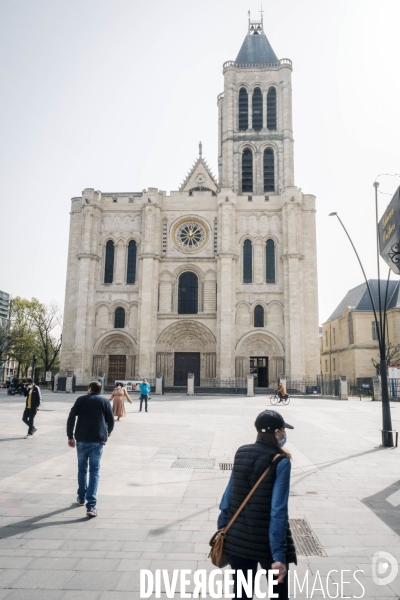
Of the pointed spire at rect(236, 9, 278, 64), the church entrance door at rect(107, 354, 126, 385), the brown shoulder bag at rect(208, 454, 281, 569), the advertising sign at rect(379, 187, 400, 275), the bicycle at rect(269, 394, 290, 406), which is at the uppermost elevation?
the pointed spire at rect(236, 9, 278, 64)

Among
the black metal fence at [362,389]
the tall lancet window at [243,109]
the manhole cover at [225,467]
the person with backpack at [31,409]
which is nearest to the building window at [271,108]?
the tall lancet window at [243,109]

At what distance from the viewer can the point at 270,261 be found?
38.8 metres

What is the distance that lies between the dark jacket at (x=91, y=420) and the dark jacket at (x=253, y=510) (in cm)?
329

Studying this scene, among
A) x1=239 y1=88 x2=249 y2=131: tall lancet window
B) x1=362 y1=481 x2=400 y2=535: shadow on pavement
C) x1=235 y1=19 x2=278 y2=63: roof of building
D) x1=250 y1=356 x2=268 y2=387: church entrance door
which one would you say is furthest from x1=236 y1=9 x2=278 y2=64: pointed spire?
x1=362 y1=481 x2=400 y2=535: shadow on pavement

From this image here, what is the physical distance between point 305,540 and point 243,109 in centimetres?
4444

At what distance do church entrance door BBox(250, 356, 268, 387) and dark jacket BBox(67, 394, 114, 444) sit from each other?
31.7m

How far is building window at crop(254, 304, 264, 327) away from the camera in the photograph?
37.7 metres

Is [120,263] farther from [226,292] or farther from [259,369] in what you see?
[259,369]

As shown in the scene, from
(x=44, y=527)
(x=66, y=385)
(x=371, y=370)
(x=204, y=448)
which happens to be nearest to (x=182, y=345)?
(x=66, y=385)

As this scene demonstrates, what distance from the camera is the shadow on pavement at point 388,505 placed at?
5.34 meters

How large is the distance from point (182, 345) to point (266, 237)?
1182cm

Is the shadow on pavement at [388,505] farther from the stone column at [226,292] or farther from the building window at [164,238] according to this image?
the building window at [164,238]

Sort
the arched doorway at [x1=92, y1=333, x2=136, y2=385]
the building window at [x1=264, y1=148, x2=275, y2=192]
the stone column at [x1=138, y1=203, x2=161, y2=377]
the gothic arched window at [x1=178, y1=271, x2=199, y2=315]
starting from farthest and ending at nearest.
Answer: the building window at [x1=264, y1=148, x2=275, y2=192] < the gothic arched window at [x1=178, y1=271, x2=199, y2=315] < the arched doorway at [x1=92, y1=333, x2=136, y2=385] < the stone column at [x1=138, y1=203, x2=161, y2=377]

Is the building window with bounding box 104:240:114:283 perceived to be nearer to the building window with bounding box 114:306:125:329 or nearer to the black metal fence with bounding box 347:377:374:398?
the building window with bounding box 114:306:125:329
